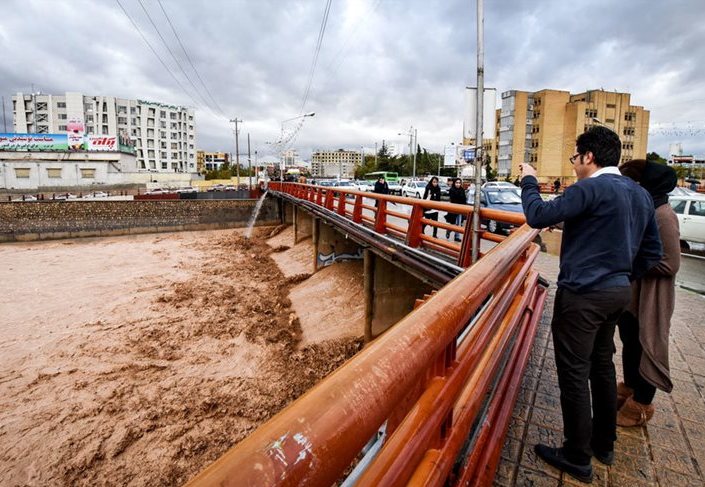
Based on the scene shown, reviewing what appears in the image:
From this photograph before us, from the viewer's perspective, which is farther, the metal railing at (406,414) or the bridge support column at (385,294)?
the bridge support column at (385,294)

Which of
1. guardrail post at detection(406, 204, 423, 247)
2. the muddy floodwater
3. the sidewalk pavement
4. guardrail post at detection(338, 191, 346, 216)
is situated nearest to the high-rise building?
the muddy floodwater

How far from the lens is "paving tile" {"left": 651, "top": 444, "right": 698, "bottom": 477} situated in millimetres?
2172

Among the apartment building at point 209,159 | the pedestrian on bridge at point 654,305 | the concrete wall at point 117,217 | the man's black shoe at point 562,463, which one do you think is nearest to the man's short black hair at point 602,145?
the pedestrian on bridge at point 654,305

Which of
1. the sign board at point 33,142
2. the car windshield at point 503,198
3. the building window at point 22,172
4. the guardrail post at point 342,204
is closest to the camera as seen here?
the guardrail post at point 342,204

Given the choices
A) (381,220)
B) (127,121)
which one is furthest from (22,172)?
(381,220)

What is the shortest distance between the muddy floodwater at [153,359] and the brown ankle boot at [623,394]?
5.11 meters

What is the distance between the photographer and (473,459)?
1752mm

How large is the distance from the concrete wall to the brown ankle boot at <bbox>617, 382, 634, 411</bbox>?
27.5 m

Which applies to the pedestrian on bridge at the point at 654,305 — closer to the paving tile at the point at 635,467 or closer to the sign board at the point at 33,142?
the paving tile at the point at 635,467

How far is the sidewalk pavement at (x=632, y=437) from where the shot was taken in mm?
2098

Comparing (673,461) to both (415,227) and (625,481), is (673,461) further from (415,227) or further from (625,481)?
(415,227)

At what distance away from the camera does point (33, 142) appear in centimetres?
4709

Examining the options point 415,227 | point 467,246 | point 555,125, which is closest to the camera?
point 467,246

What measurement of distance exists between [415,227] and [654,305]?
13.6 feet
